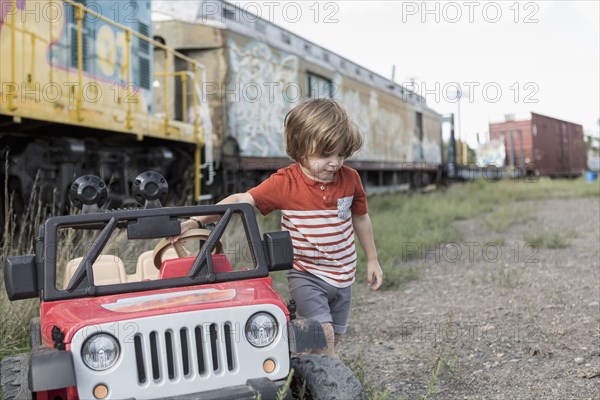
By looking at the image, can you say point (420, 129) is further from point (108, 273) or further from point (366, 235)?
point (108, 273)

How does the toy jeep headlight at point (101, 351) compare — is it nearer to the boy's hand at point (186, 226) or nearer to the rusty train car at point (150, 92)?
the boy's hand at point (186, 226)

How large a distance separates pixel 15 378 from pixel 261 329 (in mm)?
865

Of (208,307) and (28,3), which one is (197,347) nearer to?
(208,307)

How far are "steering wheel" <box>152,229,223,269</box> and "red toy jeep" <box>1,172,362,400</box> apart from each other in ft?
0.54

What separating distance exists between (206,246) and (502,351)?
2.41 m

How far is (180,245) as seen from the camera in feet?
9.33

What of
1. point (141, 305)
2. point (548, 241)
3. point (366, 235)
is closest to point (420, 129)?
point (548, 241)

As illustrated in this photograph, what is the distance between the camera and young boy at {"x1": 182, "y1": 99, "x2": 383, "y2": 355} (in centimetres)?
288

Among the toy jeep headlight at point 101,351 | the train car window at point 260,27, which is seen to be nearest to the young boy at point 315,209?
the toy jeep headlight at point 101,351

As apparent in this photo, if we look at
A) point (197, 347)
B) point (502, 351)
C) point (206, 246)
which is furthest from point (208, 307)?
point (502, 351)

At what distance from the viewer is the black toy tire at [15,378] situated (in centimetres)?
221

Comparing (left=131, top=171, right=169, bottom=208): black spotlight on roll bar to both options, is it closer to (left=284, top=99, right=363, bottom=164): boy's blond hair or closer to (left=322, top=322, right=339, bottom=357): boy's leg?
(left=284, top=99, right=363, bottom=164): boy's blond hair

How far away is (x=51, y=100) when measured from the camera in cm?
603

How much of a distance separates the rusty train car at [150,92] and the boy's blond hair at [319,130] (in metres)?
3.21
